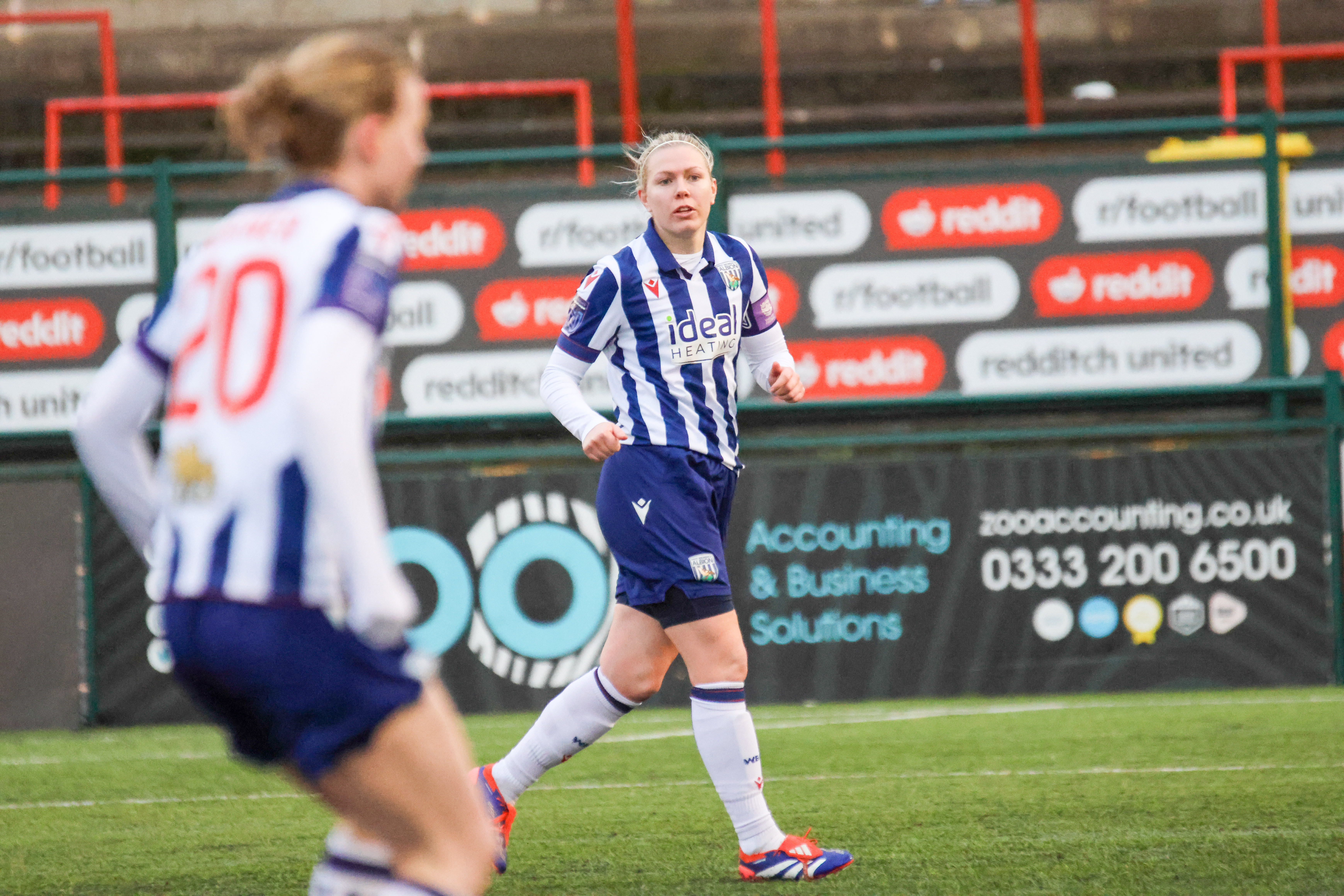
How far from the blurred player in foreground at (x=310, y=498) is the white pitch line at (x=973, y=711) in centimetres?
510

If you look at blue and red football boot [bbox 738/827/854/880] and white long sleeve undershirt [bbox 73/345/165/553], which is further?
blue and red football boot [bbox 738/827/854/880]

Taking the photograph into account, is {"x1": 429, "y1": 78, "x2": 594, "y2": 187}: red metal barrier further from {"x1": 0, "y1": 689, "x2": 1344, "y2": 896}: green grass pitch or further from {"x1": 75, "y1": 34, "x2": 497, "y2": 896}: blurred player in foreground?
{"x1": 75, "y1": 34, "x2": 497, "y2": 896}: blurred player in foreground

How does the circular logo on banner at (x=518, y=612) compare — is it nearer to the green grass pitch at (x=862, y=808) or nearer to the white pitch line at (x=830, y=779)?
the green grass pitch at (x=862, y=808)

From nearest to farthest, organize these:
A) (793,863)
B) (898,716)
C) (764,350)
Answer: (793,863) → (764,350) → (898,716)

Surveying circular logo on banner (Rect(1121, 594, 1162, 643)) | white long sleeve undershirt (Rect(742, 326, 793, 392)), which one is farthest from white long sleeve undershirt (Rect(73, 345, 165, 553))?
circular logo on banner (Rect(1121, 594, 1162, 643))

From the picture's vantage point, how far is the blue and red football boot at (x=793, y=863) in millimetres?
3809

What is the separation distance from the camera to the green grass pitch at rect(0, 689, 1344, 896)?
3.83 metres

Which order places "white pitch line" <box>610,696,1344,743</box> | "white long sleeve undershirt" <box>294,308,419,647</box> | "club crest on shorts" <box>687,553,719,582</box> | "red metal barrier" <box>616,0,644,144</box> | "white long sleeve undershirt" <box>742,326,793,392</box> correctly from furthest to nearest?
"red metal barrier" <box>616,0,644,144</box> → "white pitch line" <box>610,696,1344,743</box> → "white long sleeve undershirt" <box>742,326,793,392</box> → "club crest on shorts" <box>687,553,719,582</box> → "white long sleeve undershirt" <box>294,308,419,647</box>

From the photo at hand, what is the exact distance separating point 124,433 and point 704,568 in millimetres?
2066

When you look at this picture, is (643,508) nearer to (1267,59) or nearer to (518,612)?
(518,612)

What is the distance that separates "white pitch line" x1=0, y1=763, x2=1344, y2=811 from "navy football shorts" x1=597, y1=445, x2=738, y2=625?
5.22ft

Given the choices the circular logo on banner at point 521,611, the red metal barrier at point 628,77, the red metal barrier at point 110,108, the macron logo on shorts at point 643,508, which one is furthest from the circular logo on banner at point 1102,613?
the red metal barrier at point 110,108

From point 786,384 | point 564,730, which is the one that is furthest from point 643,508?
point 564,730

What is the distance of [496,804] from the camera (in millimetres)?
4117
